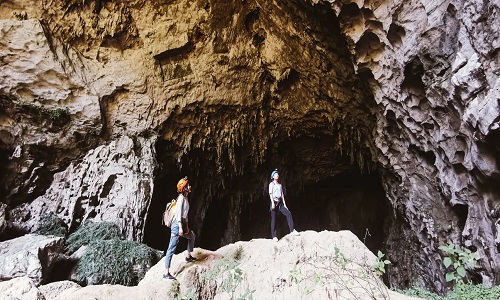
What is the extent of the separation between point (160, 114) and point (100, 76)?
67.9 inches

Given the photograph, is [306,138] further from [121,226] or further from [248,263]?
[248,263]

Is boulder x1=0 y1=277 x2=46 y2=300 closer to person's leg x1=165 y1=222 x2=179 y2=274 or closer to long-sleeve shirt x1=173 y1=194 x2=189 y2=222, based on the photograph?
person's leg x1=165 y1=222 x2=179 y2=274

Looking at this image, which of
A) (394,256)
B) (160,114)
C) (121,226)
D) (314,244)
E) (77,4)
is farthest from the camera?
(394,256)

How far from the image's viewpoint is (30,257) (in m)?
6.33

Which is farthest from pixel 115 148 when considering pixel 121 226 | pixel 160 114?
pixel 121 226

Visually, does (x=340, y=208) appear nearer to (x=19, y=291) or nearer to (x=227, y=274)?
(x=227, y=274)

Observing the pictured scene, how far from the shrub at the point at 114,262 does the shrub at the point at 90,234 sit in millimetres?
312

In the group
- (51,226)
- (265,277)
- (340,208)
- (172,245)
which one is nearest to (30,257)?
(51,226)

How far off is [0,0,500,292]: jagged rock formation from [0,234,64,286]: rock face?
4.93 feet

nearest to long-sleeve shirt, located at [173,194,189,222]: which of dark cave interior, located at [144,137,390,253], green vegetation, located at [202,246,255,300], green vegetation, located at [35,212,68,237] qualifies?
green vegetation, located at [202,246,255,300]

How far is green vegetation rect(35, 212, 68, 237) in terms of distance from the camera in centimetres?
802

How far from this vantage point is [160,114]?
33.4 ft

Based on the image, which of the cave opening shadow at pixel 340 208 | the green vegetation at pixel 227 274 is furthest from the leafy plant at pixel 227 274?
the cave opening shadow at pixel 340 208

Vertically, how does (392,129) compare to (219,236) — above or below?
above
